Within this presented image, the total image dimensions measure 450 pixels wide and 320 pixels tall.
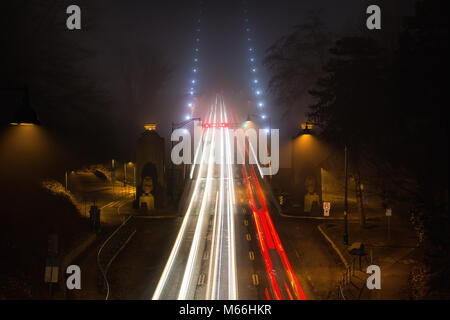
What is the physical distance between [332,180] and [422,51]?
32613 mm

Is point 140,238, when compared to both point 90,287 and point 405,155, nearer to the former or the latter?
point 90,287

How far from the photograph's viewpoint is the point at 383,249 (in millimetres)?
23234

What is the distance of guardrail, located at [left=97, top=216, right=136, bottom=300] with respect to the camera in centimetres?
1793

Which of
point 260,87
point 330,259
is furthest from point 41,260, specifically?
point 260,87

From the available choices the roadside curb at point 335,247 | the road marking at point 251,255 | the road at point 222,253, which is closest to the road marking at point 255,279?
the road at point 222,253

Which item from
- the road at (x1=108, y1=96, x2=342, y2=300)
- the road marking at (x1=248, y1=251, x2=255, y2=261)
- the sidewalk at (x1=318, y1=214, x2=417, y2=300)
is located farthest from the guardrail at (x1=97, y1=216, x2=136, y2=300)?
the sidewalk at (x1=318, y1=214, x2=417, y2=300)

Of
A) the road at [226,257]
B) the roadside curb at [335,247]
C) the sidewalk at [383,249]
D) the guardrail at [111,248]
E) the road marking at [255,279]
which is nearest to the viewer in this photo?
the sidewalk at [383,249]

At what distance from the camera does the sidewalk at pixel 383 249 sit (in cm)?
1719

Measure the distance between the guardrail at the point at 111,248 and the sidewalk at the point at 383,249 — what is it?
994 centimetres

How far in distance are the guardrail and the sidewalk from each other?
9.94m

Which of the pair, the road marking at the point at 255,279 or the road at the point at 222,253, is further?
the road marking at the point at 255,279

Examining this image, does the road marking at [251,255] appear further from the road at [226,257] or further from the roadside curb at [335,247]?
the roadside curb at [335,247]

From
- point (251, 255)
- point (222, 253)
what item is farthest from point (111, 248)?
point (251, 255)

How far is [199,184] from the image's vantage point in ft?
147
